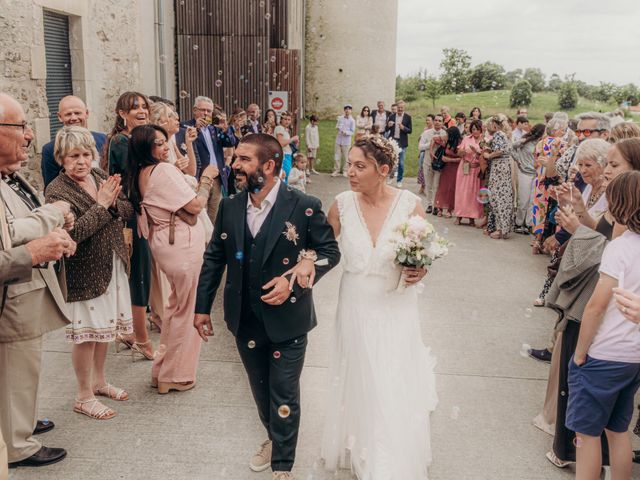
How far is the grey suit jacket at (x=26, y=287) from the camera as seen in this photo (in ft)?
11.2

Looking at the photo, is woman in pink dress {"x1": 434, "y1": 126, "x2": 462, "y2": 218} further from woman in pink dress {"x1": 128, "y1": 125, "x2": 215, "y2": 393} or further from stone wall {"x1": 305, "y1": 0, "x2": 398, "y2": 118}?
stone wall {"x1": 305, "y1": 0, "x2": 398, "y2": 118}

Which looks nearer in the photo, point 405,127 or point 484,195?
point 484,195

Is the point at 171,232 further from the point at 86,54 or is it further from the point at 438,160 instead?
the point at 438,160

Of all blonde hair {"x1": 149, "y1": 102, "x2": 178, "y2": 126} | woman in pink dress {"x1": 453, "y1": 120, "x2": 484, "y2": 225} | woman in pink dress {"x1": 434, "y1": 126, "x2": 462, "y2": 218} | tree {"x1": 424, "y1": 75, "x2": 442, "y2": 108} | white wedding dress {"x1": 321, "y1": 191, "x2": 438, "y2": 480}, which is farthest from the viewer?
tree {"x1": 424, "y1": 75, "x2": 442, "y2": 108}

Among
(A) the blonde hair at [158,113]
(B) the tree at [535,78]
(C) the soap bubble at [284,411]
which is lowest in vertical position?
(C) the soap bubble at [284,411]

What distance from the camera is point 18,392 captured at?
11.9 feet

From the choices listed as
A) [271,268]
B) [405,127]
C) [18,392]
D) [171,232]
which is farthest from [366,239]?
[405,127]

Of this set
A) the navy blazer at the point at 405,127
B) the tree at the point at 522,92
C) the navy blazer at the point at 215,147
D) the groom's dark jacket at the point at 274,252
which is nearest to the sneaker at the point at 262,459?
the groom's dark jacket at the point at 274,252

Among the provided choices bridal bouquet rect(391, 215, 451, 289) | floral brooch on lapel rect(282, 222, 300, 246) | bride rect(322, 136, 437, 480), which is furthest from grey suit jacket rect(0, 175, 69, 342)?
bridal bouquet rect(391, 215, 451, 289)

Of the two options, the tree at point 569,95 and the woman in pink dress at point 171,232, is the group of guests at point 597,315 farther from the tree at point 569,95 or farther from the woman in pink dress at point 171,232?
the tree at point 569,95

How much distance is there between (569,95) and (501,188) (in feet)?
62.2

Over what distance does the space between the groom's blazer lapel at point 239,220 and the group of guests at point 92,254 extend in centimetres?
17

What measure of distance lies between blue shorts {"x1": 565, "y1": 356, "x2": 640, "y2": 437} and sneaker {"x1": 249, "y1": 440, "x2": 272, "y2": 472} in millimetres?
1816

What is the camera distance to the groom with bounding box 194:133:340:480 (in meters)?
3.52
